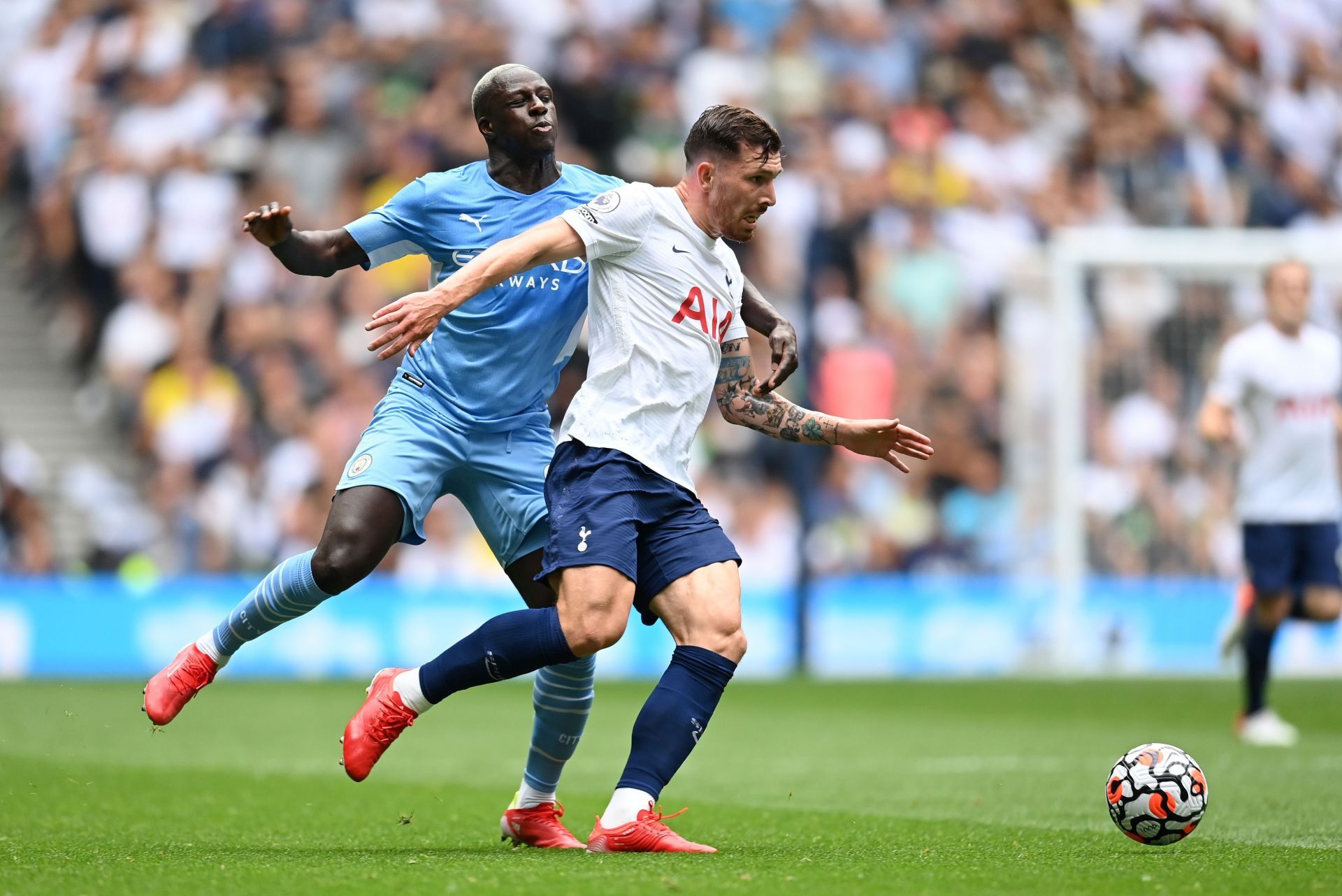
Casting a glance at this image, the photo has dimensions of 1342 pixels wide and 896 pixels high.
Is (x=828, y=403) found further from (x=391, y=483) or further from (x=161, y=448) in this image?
(x=391, y=483)

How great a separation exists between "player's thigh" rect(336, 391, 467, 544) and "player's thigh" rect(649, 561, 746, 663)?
931mm

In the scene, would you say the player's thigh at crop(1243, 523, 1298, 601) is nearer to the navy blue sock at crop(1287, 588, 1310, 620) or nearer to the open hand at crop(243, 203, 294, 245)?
the navy blue sock at crop(1287, 588, 1310, 620)

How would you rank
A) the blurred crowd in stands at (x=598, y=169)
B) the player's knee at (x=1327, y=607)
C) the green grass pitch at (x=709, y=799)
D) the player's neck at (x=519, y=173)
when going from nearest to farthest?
the green grass pitch at (x=709, y=799)
the player's neck at (x=519, y=173)
the player's knee at (x=1327, y=607)
the blurred crowd in stands at (x=598, y=169)

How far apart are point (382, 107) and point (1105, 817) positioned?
42.7 ft

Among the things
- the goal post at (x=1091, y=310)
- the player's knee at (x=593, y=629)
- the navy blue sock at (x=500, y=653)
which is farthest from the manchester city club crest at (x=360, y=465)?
the goal post at (x=1091, y=310)

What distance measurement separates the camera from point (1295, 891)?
458cm

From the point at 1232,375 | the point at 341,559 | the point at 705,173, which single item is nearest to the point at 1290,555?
the point at 1232,375

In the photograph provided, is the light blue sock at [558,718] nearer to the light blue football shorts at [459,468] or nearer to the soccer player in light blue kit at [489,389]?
the soccer player in light blue kit at [489,389]

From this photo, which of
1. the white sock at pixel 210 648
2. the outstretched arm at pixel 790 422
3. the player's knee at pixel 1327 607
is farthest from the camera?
the player's knee at pixel 1327 607

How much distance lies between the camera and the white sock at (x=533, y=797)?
5992 mm

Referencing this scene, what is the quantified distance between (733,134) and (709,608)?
138cm

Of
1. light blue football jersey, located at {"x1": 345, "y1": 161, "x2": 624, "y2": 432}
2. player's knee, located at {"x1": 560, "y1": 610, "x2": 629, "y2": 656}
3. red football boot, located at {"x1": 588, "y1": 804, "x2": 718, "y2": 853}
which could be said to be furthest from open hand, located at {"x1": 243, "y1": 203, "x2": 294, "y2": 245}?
red football boot, located at {"x1": 588, "y1": 804, "x2": 718, "y2": 853}

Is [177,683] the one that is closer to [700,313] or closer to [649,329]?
[649,329]

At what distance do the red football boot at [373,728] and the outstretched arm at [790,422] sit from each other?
1.34 meters
